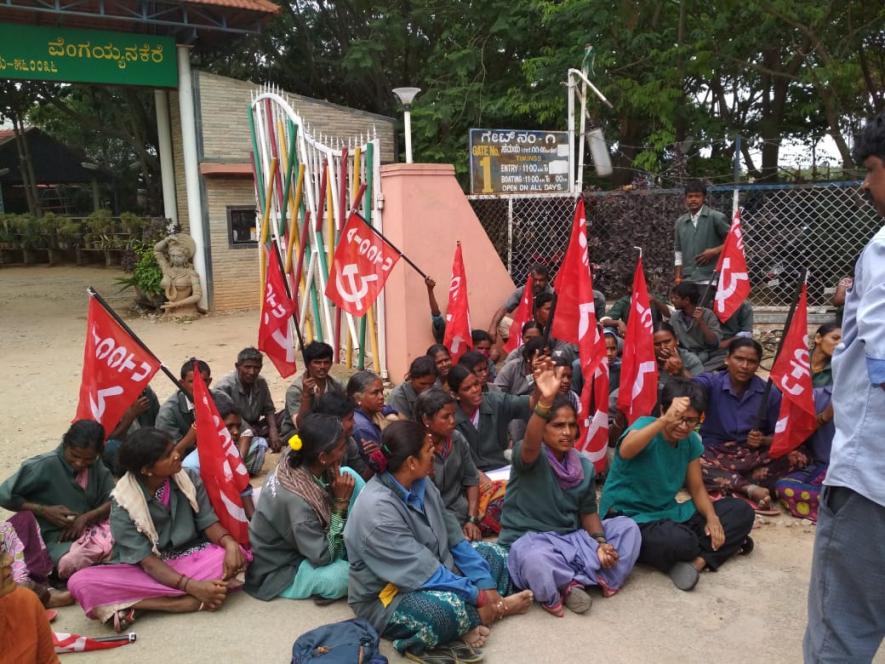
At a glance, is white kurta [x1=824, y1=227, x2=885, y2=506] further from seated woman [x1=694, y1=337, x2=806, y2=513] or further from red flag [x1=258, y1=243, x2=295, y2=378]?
red flag [x1=258, y1=243, x2=295, y2=378]

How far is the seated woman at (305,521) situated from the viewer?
3.47 metres

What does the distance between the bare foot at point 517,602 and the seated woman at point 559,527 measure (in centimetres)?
6

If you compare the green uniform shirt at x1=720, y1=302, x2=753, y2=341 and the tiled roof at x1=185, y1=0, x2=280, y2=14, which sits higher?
the tiled roof at x1=185, y1=0, x2=280, y2=14

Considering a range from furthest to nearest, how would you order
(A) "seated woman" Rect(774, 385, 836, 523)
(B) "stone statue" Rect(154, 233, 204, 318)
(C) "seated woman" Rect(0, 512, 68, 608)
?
(B) "stone statue" Rect(154, 233, 204, 318) → (A) "seated woman" Rect(774, 385, 836, 523) → (C) "seated woman" Rect(0, 512, 68, 608)

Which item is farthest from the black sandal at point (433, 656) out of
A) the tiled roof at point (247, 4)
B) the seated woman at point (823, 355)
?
the tiled roof at point (247, 4)

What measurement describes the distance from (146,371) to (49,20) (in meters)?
9.42

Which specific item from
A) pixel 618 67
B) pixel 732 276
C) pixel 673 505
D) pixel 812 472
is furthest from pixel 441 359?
pixel 618 67

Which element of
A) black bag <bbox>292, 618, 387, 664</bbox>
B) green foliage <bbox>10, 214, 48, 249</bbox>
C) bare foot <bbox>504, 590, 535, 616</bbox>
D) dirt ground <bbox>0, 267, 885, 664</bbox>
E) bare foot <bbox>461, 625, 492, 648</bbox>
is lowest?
dirt ground <bbox>0, 267, 885, 664</bbox>

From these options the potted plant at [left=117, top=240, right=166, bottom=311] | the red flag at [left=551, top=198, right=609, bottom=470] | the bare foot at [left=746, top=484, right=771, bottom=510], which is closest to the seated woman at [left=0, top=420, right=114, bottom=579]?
the red flag at [left=551, top=198, right=609, bottom=470]

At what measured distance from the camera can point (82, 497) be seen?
3902mm

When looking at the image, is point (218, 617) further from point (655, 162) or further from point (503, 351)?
point (655, 162)

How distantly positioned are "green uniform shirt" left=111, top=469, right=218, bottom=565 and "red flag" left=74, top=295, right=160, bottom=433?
0.70 metres

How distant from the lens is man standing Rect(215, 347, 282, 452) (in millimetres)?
5453

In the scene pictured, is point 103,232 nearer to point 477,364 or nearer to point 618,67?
point 618,67
